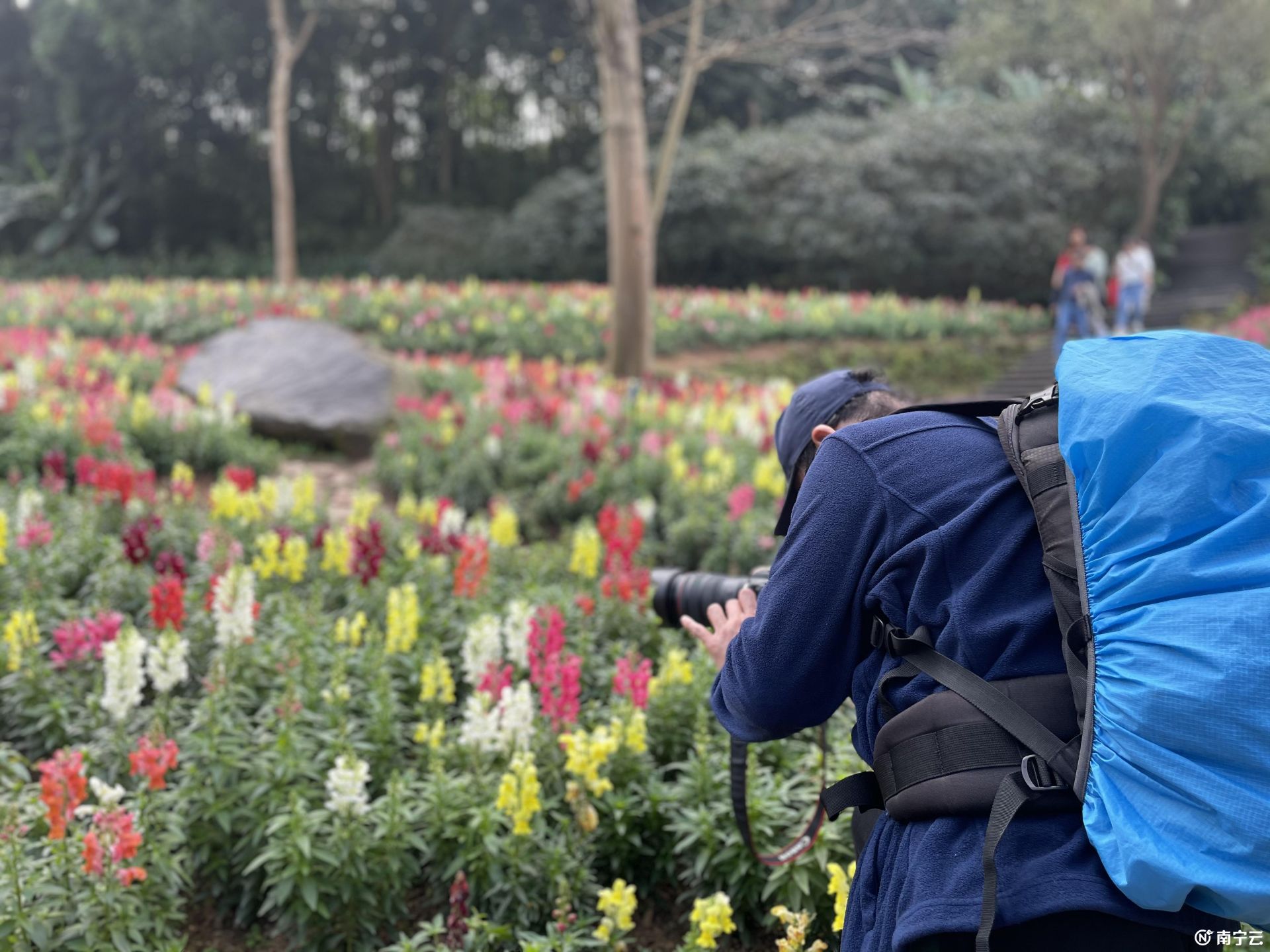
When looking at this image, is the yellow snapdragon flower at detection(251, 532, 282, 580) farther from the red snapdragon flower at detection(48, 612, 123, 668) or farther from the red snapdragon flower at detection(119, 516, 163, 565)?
the red snapdragon flower at detection(48, 612, 123, 668)

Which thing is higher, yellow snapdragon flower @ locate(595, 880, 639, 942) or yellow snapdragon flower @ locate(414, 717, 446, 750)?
yellow snapdragon flower @ locate(414, 717, 446, 750)

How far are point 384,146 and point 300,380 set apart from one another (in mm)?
22571

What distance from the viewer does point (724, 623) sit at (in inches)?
78.0

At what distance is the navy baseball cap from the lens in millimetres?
1970

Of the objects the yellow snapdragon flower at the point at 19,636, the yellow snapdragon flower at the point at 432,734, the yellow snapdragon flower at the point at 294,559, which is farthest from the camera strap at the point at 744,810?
the yellow snapdragon flower at the point at 294,559

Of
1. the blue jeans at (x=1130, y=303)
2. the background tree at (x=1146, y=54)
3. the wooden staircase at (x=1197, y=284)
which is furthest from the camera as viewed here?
the background tree at (x=1146, y=54)

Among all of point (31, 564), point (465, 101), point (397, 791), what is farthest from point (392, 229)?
point (397, 791)

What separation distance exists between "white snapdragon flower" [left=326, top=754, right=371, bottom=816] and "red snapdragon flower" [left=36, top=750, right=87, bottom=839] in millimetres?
606

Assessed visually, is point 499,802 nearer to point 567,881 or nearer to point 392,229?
point 567,881

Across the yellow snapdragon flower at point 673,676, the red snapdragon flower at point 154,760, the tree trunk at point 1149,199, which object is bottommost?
the yellow snapdragon flower at point 673,676

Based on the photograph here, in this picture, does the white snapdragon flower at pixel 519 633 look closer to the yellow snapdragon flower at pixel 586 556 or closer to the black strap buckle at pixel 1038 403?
the yellow snapdragon flower at pixel 586 556

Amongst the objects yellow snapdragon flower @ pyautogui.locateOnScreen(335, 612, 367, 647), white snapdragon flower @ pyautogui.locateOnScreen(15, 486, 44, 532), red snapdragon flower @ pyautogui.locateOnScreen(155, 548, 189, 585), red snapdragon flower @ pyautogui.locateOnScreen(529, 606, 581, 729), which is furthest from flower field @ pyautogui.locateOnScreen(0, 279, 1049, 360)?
red snapdragon flower @ pyautogui.locateOnScreen(529, 606, 581, 729)

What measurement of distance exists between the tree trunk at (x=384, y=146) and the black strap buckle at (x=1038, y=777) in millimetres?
30098

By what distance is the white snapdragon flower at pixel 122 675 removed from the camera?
3.19m
